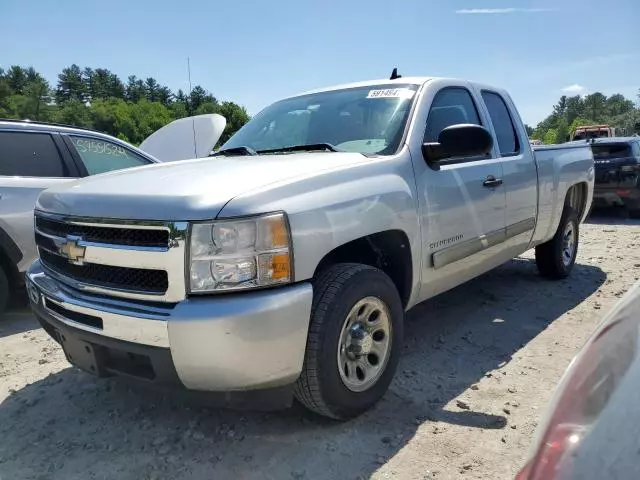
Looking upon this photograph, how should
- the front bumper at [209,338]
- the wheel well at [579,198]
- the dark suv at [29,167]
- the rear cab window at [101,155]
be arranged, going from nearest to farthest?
the front bumper at [209,338], the dark suv at [29,167], the rear cab window at [101,155], the wheel well at [579,198]

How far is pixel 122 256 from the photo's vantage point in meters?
2.33

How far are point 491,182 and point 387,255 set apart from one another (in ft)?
3.84

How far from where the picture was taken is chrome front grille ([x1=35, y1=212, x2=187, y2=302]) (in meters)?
2.21

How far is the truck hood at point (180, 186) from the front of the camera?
2.23m

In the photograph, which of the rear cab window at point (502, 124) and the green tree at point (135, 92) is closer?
the rear cab window at point (502, 124)

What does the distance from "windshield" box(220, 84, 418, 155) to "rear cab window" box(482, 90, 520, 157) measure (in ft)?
3.56

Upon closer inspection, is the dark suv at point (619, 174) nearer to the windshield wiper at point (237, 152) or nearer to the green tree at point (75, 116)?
the windshield wiper at point (237, 152)

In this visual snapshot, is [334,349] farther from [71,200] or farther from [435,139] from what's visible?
[435,139]

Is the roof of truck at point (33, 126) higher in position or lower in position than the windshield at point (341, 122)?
higher

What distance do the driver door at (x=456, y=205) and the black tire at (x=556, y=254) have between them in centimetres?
153

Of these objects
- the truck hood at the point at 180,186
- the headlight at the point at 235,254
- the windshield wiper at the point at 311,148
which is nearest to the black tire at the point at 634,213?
the windshield wiper at the point at 311,148

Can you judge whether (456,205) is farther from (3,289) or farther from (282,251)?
(3,289)

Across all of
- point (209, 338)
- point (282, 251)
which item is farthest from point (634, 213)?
point (209, 338)

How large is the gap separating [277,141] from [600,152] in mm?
9391
